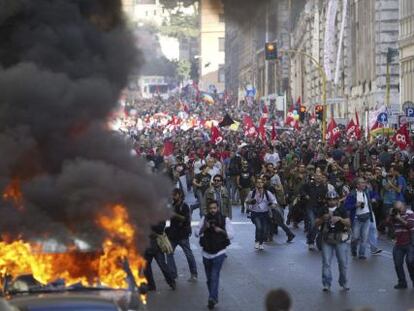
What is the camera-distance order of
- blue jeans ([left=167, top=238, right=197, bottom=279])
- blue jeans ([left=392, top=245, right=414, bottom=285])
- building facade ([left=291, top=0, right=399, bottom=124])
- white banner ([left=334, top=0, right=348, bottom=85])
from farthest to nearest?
1. white banner ([left=334, top=0, right=348, bottom=85])
2. building facade ([left=291, top=0, right=399, bottom=124])
3. blue jeans ([left=167, top=238, right=197, bottom=279])
4. blue jeans ([left=392, top=245, right=414, bottom=285])

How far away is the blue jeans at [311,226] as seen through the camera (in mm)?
24094

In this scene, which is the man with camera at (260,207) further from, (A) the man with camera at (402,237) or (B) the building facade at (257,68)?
(B) the building facade at (257,68)

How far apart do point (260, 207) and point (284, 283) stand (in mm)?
4853

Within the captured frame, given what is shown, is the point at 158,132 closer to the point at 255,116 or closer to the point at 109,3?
the point at 255,116

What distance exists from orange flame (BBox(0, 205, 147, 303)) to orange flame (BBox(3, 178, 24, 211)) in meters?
0.94

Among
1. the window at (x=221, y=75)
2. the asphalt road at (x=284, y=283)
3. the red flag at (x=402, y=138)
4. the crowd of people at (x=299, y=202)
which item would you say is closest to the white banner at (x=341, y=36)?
the crowd of people at (x=299, y=202)

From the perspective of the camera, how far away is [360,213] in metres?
22.3

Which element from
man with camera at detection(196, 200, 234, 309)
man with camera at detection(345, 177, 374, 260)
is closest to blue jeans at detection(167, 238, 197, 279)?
man with camera at detection(196, 200, 234, 309)

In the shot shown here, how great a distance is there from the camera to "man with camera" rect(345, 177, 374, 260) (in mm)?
→ 22250

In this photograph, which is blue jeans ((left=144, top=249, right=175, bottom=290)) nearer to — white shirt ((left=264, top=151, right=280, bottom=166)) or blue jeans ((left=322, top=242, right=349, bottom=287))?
→ blue jeans ((left=322, top=242, right=349, bottom=287))

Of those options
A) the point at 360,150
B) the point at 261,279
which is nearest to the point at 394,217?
the point at 261,279

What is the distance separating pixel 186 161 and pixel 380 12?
90.3ft

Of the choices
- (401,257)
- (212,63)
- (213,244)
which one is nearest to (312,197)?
(401,257)

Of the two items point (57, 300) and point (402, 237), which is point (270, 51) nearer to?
point (402, 237)
